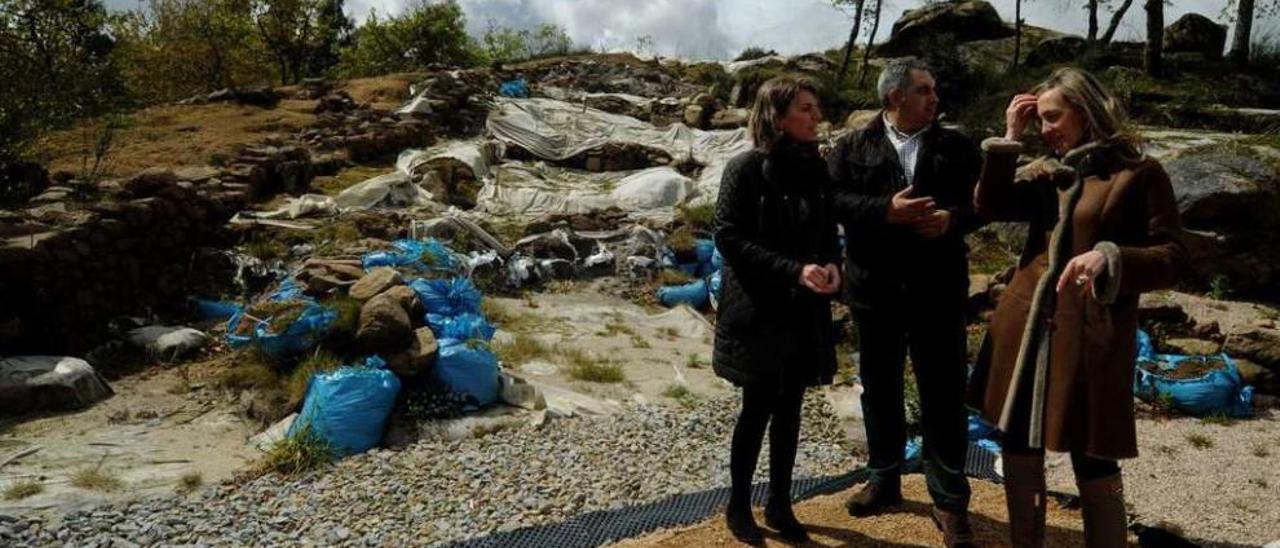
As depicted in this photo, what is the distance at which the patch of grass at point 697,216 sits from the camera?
992 cm

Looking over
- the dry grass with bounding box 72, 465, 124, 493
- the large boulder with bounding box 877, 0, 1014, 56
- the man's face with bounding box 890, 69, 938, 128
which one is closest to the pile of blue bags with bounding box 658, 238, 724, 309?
the dry grass with bounding box 72, 465, 124, 493

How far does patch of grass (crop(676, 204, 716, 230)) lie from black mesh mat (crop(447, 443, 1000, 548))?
20.4 feet

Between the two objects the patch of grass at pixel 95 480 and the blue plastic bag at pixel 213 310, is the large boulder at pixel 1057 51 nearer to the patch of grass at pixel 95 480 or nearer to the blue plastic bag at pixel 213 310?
the blue plastic bag at pixel 213 310

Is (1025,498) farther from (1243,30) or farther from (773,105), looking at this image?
(1243,30)

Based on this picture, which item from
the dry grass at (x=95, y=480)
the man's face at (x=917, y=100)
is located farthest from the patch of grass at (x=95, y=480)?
the man's face at (x=917, y=100)

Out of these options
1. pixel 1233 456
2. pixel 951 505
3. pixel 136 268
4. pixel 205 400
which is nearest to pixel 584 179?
pixel 136 268

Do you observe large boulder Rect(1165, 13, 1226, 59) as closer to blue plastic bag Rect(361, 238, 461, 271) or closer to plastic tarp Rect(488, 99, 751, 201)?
plastic tarp Rect(488, 99, 751, 201)

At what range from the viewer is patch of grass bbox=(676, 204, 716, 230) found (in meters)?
9.92

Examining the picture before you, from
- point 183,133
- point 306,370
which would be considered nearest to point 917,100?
point 306,370

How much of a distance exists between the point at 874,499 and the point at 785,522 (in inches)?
15.7

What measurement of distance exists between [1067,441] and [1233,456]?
9.80ft

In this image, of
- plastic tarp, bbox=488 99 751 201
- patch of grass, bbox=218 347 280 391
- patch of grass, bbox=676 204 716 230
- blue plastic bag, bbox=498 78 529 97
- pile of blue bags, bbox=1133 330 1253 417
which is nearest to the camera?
pile of blue bags, bbox=1133 330 1253 417

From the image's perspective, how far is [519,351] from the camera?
249 inches

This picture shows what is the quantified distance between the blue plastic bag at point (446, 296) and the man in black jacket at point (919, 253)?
3.81 m
